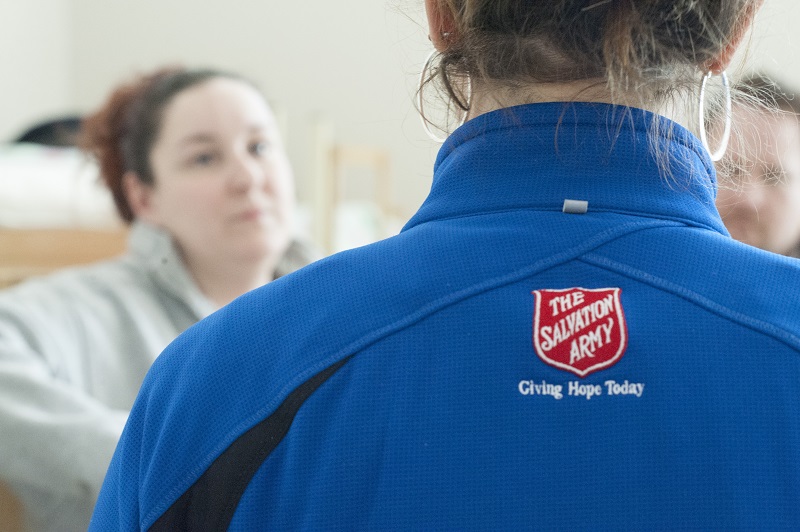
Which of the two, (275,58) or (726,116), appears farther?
(275,58)

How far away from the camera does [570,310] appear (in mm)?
481

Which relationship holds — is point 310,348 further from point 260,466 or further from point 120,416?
point 120,416

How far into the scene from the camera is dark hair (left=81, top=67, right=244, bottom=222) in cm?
177

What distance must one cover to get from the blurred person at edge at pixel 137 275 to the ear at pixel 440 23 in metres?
0.80

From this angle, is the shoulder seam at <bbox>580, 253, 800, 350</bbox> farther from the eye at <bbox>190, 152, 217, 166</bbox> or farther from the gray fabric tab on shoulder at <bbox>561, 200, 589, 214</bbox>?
the eye at <bbox>190, 152, 217, 166</bbox>

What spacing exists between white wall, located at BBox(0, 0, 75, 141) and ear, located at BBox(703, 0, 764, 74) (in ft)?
12.9

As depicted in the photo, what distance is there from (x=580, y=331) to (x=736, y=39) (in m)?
0.22

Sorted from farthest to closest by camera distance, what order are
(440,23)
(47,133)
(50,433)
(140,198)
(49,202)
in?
(47,133)
(49,202)
(140,198)
(50,433)
(440,23)

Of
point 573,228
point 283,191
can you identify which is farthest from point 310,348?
point 283,191

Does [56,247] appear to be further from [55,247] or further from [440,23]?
[440,23]

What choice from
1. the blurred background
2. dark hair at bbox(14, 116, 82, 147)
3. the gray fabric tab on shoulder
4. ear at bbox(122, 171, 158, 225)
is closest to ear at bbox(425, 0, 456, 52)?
the gray fabric tab on shoulder

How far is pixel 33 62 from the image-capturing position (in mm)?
4305

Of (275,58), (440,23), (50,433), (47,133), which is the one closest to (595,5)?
(440,23)

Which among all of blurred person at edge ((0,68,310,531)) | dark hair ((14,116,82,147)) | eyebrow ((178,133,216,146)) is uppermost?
dark hair ((14,116,82,147))
